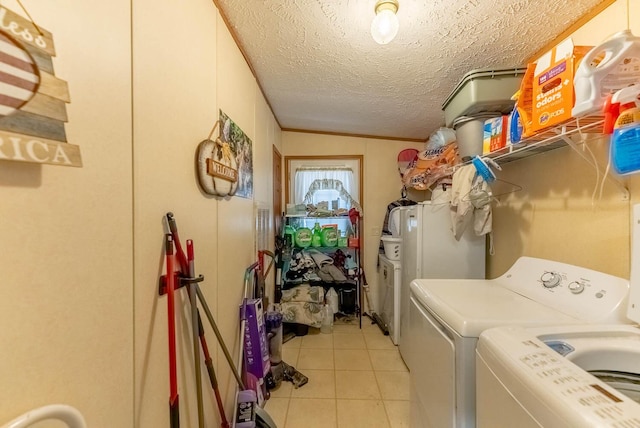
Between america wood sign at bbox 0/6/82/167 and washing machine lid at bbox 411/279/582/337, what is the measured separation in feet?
4.01

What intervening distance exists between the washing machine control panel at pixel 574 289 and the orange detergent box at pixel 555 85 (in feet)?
2.12

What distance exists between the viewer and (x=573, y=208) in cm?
138

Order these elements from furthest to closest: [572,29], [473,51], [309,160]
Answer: [309,160] < [473,51] < [572,29]

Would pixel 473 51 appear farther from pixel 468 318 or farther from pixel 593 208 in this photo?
pixel 468 318

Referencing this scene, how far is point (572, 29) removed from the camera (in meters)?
1.41

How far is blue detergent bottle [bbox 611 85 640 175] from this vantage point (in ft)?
3.00

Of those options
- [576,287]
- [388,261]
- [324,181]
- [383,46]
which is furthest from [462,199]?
[324,181]

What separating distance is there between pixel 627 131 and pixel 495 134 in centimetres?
70

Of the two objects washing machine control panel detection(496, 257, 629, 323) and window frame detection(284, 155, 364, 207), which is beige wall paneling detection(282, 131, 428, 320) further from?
washing machine control panel detection(496, 257, 629, 323)

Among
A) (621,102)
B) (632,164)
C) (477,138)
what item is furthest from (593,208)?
(477,138)

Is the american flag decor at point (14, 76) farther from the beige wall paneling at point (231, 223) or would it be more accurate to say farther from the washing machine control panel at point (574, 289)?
the washing machine control panel at point (574, 289)

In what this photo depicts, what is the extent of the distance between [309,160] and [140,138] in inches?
116

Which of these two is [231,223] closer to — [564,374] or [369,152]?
[564,374]

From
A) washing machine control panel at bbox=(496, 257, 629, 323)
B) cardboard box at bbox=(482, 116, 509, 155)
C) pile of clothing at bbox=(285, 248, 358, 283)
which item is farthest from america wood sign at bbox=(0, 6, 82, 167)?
pile of clothing at bbox=(285, 248, 358, 283)
